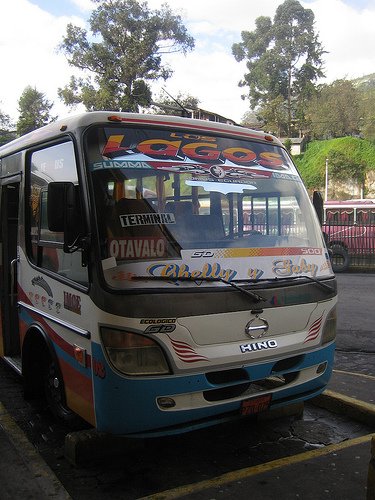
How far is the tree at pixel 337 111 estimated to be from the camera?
5056 centimetres

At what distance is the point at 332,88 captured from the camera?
52469 millimetres

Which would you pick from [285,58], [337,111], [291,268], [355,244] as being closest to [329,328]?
[291,268]

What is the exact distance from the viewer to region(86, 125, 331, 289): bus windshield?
325 centimetres

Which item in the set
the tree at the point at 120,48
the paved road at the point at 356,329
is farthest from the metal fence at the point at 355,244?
the tree at the point at 120,48

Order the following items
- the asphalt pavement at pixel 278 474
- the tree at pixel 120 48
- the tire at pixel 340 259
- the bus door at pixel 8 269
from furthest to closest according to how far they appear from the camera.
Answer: the tree at pixel 120 48
the tire at pixel 340 259
the bus door at pixel 8 269
the asphalt pavement at pixel 278 474

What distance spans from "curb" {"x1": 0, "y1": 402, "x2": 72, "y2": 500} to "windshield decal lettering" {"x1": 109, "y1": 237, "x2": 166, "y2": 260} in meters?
1.47

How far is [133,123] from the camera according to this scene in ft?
11.7

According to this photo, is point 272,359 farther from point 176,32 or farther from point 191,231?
point 176,32

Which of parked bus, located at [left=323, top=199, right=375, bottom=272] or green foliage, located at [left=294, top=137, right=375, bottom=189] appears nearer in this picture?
parked bus, located at [left=323, top=199, right=375, bottom=272]

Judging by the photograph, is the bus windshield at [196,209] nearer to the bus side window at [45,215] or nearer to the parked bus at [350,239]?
the bus side window at [45,215]

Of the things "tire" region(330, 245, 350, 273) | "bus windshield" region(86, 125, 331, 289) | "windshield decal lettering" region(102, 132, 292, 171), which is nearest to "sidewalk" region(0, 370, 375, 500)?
"bus windshield" region(86, 125, 331, 289)

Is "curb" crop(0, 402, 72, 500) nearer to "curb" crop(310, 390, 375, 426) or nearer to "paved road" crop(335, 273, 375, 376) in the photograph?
"curb" crop(310, 390, 375, 426)

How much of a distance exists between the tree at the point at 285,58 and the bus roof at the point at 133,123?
6022 centimetres

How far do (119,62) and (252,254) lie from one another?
43.3m
